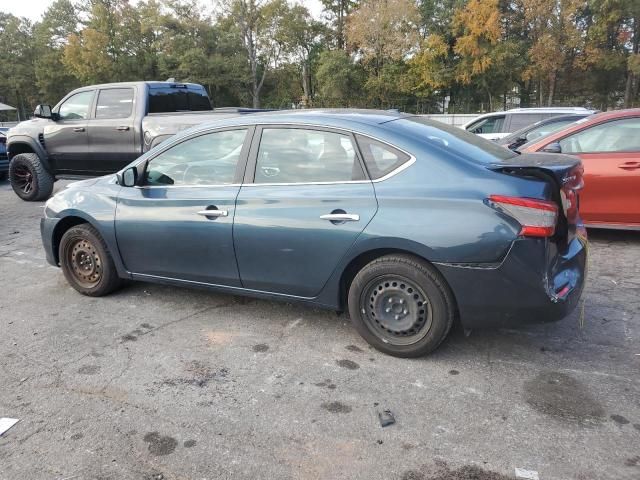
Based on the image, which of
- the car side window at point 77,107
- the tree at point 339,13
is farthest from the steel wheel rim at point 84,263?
the tree at point 339,13

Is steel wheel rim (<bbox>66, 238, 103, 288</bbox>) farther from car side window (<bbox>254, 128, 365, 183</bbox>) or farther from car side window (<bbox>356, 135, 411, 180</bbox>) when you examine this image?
car side window (<bbox>356, 135, 411, 180</bbox>)

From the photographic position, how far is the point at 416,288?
10.5 feet

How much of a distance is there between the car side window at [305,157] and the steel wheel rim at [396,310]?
0.73 metres

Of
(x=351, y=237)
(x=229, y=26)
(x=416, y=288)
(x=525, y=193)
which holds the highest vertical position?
(x=229, y=26)

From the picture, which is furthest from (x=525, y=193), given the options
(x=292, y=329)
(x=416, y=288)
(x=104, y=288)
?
(x=104, y=288)

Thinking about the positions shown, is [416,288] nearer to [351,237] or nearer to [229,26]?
[351,237]

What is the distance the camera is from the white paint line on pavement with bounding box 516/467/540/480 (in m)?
2.25

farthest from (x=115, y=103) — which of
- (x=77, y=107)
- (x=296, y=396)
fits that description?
(x=296, y=396)

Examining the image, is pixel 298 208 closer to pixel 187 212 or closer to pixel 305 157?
pixel 305 157

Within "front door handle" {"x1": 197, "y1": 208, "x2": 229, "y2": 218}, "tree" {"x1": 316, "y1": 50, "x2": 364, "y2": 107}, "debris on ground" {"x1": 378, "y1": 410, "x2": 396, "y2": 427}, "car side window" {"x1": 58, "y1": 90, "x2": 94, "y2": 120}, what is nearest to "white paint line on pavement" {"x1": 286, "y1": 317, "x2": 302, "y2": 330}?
"front door handle" {"x1": 197, "y1": 208, "x2": 229, "y2": 218}

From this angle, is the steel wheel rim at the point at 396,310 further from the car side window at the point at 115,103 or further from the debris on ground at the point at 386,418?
the car side window at the point at 115,103

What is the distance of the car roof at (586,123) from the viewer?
5688 millimetres

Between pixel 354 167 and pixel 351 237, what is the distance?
0.48 meters

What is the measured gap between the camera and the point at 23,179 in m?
9.82
